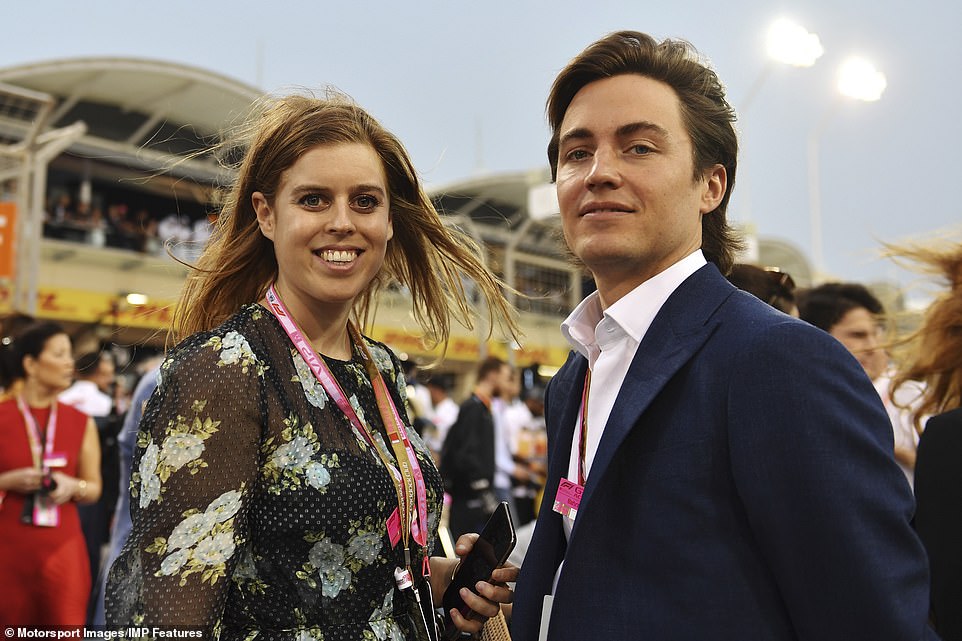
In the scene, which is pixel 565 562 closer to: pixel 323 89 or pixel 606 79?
pixel 606 79

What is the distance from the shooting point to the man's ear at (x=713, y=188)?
192 centimetres

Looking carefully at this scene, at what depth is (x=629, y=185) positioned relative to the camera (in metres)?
1.78

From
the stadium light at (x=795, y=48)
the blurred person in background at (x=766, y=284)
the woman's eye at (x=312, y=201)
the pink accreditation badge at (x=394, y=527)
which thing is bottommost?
the pink accreditation badge at (x=394, y=527)

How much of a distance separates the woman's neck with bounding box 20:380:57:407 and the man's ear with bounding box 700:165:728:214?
14.6 feet

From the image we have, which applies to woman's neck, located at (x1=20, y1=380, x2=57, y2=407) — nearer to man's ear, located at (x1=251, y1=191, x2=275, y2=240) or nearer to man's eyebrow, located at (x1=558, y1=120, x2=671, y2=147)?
man's ear, located at (x1=251, y1=191, x2=275, y2=240)

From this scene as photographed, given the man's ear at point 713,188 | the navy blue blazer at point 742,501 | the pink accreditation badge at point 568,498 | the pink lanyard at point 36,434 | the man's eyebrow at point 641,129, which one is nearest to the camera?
the navy blue blazer at point 742,501

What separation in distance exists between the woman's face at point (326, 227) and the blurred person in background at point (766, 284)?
1371mm

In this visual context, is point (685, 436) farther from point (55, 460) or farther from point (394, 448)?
point (55, 460)

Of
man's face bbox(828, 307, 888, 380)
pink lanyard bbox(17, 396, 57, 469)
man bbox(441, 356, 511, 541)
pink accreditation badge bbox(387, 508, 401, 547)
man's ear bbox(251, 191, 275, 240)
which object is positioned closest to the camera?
pink accreditation badge bbox(387, 508, 401, 547)

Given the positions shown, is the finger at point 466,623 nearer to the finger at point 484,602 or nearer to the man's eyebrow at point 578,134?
the finger at point 484,602

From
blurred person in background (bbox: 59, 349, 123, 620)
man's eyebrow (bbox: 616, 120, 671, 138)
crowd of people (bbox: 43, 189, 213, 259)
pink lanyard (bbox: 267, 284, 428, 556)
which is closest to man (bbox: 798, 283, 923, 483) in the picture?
pink lanyard (bbox: 267, 284, 428, 556)

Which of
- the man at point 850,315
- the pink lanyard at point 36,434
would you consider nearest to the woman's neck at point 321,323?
the man at point 850,315

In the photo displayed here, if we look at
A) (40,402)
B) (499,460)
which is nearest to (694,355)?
(40,402)

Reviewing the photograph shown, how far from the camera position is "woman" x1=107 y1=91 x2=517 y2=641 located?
1.83m
